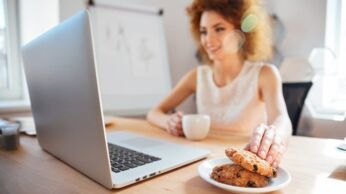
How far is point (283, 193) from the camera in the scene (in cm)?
39

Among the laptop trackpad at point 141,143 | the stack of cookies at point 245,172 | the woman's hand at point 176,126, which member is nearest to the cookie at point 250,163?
the stack of cookies at point 245,172

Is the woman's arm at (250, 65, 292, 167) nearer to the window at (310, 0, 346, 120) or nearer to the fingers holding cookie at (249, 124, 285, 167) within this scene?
the fingers holding cookie at (249, 124, 285, 167)

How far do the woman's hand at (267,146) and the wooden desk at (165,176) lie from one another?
5 cm

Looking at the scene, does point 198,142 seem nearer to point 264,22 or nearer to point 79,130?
point 79,130

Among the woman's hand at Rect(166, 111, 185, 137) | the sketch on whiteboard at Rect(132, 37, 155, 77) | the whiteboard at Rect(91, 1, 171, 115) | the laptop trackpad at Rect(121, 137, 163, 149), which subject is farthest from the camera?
→ the sketch on whiteboard at Rect(132, 37, 155, 77)

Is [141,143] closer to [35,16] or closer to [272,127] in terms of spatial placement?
[272,127]

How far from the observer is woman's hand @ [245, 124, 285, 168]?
1.55ft

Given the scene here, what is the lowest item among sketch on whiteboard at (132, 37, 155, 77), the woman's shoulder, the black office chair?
the black office chair

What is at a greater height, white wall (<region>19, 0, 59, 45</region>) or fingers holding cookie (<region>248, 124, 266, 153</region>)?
white wall (<region>19, 0, 59, 45</region>)

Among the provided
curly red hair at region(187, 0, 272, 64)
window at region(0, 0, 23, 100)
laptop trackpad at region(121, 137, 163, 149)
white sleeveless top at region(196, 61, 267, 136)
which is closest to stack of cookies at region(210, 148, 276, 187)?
laptop trackpad at region(121, 137, 163, 149)

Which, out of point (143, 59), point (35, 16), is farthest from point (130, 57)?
point (35, 16)

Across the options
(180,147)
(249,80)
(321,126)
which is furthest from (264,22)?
(180,147)

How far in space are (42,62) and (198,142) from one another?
0.46 m

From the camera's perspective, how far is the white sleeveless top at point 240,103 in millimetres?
1141
